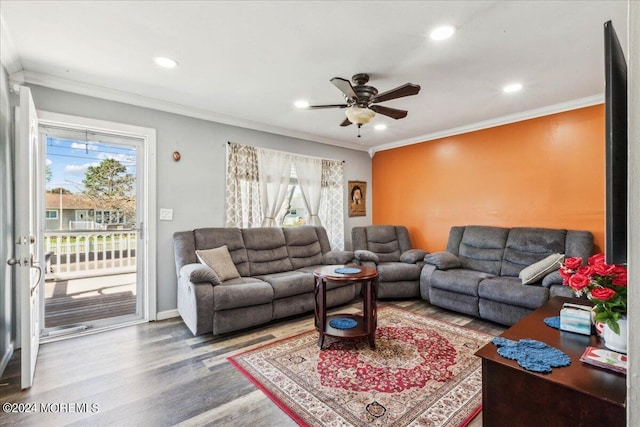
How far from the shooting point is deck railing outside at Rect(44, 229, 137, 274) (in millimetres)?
3409

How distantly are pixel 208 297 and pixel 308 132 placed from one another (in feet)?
9.54

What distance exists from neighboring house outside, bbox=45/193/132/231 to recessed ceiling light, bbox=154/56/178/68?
1698 millimetres

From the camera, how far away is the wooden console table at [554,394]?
1.05 metres

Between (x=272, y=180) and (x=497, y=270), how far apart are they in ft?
10.6

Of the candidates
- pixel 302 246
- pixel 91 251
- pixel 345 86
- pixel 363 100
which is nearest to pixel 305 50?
pixel 345 86

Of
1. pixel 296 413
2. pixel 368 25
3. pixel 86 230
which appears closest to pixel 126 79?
pixel 86 230

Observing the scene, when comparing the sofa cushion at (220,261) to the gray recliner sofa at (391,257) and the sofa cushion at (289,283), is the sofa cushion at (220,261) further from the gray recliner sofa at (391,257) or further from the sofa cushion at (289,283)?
the gray recliner sofa at (391,257)

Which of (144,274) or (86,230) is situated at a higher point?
(86,230)

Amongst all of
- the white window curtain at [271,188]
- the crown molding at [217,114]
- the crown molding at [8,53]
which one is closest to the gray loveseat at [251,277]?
the white window curtain at [271,188]

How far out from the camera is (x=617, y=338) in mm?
1337

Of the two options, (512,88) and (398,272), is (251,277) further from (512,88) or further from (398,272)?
(512,88)

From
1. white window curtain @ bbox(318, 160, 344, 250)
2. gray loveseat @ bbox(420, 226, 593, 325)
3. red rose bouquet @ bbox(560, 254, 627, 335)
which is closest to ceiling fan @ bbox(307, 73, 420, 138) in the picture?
red rose bouquet @ bbox(560, 254, 627, 335)

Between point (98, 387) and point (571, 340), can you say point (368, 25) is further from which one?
point (98, 387)

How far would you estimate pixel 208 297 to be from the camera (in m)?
2.88
